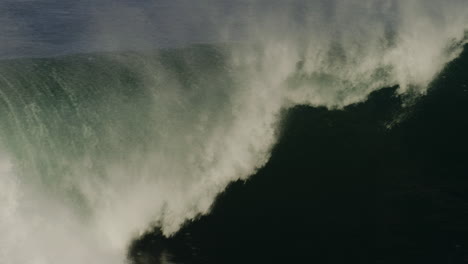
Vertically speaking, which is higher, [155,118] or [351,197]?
[155,118]

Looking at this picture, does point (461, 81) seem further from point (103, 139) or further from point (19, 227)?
point (19, 227)

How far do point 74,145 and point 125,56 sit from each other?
6611 mm

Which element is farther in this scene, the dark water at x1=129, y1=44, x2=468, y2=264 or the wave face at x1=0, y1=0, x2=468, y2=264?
the dark water at x1=129, y1=44, x2=468, y2=264

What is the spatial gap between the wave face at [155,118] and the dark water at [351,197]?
53cm

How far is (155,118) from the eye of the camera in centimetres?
1591

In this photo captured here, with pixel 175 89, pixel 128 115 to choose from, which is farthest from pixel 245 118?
pixel 128 115

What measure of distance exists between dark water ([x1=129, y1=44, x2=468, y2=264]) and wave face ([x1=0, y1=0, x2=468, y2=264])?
53 cm

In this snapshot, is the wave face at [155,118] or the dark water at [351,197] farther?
the dark water at [351,197]

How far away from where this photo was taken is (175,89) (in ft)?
56.5

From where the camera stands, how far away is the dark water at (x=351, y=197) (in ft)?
42.9

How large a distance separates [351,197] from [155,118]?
5.12 meters

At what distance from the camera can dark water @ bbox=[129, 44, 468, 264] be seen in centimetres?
1309

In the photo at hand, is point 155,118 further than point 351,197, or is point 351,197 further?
point 155,118

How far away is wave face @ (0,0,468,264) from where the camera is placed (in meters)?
12.8
